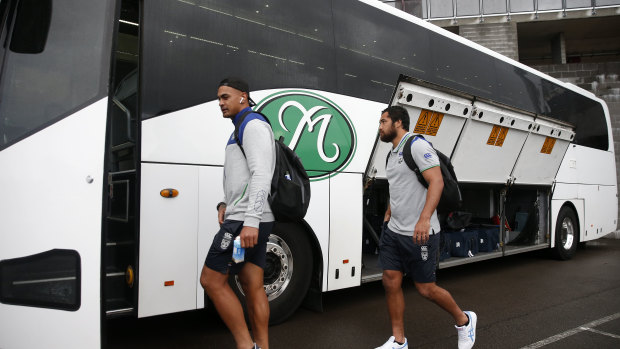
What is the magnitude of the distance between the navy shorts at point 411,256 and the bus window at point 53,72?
7.45 feet

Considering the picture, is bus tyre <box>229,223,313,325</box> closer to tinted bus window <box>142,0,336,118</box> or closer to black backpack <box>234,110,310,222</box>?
black backpack <box>234,110,310,222</box>

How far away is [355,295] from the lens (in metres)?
5.74

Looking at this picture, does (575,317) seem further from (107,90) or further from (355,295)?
(107,90)

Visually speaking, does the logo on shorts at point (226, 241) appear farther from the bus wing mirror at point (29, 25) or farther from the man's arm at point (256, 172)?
the bus wing mirror at point (29, 25)

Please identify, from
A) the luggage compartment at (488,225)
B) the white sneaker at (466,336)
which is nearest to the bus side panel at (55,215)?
the white sneaker at (466,336)

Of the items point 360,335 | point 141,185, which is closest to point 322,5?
point 141,185

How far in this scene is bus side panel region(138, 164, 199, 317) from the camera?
11.1ft

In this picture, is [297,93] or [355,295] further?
[355,295]

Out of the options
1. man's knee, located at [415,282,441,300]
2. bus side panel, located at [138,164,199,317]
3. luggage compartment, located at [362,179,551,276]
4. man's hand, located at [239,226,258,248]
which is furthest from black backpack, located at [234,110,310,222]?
luggage compartment, located at [362,179,551,276]

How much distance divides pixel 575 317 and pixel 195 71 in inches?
176

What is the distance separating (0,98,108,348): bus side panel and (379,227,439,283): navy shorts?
2034 mm

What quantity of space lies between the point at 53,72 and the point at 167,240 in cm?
141

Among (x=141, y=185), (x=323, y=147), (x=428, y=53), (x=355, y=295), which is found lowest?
(x=355, y=295)

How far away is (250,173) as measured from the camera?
2.78 meters
